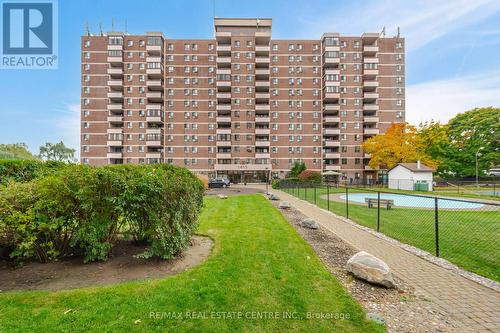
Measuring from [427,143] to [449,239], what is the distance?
1905 inches

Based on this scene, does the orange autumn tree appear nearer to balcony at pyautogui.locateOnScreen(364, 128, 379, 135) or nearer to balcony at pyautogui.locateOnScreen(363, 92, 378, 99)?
balcony at pyautogui.locateOnScreen(364, 128, 379, 135)

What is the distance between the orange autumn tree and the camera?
4197cm

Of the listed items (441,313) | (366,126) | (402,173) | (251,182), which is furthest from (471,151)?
(441,313)

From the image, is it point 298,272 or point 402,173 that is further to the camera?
point 402,173

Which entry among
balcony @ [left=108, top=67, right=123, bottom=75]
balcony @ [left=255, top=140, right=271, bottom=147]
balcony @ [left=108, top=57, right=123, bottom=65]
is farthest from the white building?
balcony @ [left=108, top=57, right=123, bottom=65]

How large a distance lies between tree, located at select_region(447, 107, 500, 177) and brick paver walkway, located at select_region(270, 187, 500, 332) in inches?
2130

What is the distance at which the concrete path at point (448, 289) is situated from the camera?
343 cm

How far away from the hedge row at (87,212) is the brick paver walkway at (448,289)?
5177mm

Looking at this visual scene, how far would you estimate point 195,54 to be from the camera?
53844 millimetres

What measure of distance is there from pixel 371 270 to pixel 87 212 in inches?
239

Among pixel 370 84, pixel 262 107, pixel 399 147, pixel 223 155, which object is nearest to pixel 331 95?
pixel 370 84

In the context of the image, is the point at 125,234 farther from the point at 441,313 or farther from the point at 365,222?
the point at 365,222

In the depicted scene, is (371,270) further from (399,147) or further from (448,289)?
(399,147)

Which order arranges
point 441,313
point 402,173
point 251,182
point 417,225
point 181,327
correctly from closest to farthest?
point 181,327 < point 441,313 < point 417,225 < point 402,173 < point 251,182
